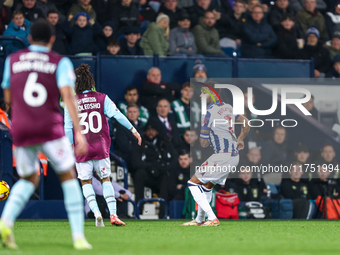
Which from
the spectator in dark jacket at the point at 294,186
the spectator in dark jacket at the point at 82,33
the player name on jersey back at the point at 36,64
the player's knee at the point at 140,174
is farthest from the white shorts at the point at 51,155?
the spectator in dark jacket at the point at 82,33

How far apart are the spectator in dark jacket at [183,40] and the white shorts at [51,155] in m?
9.84

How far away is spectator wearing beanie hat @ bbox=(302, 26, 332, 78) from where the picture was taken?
16125mm

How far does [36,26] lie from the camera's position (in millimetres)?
5441

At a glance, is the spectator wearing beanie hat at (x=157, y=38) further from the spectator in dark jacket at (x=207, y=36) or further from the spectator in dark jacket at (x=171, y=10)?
the spectator in dark jacket at (x=207, y=36)

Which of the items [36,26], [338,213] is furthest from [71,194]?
[338,213]

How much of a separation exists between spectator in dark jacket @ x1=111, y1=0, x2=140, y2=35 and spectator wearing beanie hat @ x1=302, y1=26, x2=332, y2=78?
4610mm

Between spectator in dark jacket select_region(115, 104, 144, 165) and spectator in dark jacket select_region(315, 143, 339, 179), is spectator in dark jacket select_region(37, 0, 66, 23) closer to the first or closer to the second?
spectator in dark jacket select_region(115, 104, 144, 165)

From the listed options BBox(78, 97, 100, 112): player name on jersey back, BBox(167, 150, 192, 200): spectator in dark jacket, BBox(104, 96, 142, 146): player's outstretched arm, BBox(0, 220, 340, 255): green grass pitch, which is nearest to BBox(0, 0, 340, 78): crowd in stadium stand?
BBox(167, 150, 192, 200): spectator in dark jacket

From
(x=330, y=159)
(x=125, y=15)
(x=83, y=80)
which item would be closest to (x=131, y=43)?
(x=125, y=15)

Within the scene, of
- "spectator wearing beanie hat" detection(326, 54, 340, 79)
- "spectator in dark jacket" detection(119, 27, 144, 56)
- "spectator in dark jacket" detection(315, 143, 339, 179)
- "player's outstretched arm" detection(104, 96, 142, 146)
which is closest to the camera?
"player's outstretched arm" detection(104, 96, 142, 146)

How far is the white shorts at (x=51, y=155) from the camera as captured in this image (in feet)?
17.5

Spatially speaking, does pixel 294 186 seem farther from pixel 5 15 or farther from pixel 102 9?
pixel 5 15

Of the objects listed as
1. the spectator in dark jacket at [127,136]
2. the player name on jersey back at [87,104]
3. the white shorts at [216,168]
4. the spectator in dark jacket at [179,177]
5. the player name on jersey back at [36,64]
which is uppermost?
the player name on jersey back at [36,64]

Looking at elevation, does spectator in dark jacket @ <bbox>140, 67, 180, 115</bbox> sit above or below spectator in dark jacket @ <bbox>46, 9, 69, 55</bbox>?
below
